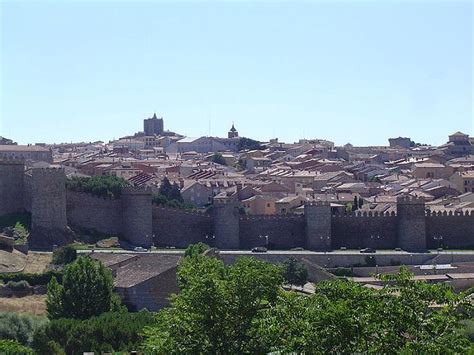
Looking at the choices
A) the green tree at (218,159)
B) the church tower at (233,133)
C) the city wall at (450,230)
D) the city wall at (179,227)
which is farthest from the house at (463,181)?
the church tower at (233,133)

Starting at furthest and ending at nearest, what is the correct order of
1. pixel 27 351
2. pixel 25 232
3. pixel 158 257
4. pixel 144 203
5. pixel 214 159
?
pixel 214 159
pixel 144 203
pixel 25 232
pixel 158 257
pixel 27 351

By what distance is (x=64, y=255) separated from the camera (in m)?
46.3

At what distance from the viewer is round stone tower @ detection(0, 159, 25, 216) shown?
51.9 meters

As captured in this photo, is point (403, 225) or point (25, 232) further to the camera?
point (403, 225)

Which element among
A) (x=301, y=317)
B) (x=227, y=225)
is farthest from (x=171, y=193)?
(x=301, y=317)

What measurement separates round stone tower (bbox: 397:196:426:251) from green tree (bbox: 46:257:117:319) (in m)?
18.9

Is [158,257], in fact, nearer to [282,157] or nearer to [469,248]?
[469,248]

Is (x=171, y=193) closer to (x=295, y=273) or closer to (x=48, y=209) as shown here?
(x=48, y=209)

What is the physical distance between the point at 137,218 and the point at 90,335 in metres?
20.6

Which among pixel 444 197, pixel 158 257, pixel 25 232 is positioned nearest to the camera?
pixel 158 257

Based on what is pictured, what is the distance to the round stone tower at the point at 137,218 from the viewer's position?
173 ft

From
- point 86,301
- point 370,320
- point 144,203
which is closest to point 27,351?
point 86,301

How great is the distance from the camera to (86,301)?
37.4 meters

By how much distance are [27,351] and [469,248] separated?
27.5 metres
